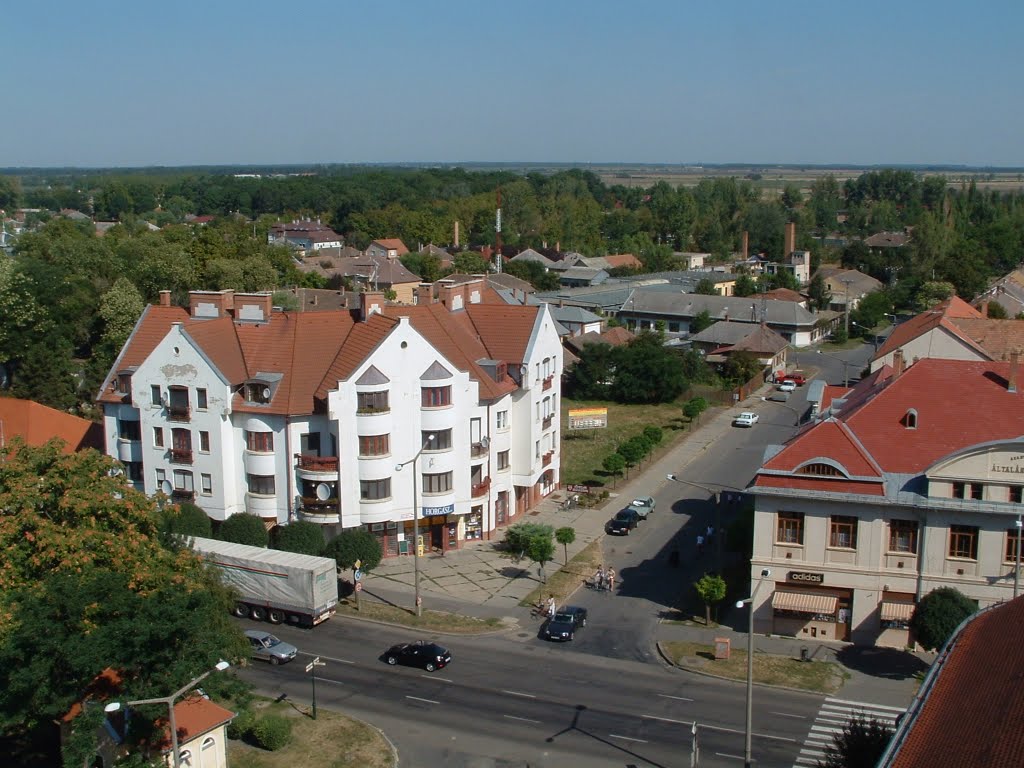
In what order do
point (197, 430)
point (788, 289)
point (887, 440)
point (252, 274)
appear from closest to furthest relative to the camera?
point (887, 440), point (197, 430), point (252, 274), point (788, 289)

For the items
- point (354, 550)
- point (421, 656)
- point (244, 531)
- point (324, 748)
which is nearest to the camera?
point (324, 748)

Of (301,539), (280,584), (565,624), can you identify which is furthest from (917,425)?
(280,584)

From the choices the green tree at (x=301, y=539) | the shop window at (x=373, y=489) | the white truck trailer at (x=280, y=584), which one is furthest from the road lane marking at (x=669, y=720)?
the shop window at (x=373, y=489)

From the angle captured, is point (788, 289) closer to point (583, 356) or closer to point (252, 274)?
point (583, 356)

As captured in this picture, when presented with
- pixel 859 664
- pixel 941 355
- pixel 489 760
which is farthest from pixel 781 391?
pixel 489 760

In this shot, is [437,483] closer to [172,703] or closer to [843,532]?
[843,532]

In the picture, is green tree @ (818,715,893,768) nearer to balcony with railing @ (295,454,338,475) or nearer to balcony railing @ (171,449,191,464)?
balcony with railing @ (295,454,338,475)
